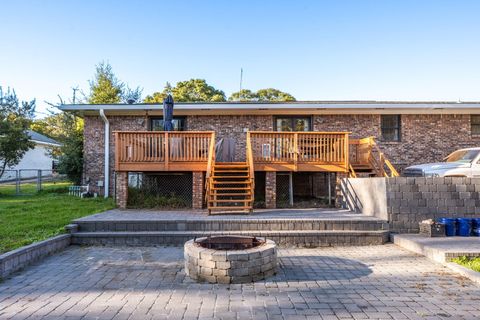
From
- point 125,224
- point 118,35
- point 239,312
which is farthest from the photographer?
point 118,35

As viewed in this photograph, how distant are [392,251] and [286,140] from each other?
468 cm

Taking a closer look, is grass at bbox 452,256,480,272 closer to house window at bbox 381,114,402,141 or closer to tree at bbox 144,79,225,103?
house window at bbox 381,114,402,141

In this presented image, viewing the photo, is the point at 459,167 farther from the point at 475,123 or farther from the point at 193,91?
the point at 193,91

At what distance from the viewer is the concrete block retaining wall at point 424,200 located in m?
7.75

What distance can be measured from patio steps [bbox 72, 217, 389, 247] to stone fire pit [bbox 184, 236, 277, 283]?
230 cm

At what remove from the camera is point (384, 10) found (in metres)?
12.2

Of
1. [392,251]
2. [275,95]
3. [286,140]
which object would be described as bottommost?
[392,251]

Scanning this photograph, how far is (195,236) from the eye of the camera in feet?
24.2

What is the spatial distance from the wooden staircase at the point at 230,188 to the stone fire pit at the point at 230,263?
3.49m

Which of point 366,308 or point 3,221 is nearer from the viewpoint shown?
point 366,308

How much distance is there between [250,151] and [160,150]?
2713mm

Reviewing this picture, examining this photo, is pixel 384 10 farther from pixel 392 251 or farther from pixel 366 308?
pixel 366 308

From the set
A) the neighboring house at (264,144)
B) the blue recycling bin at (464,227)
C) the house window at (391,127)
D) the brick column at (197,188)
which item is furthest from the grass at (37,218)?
the house window at (391,127)

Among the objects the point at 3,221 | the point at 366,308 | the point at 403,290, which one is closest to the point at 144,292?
the point at 366,308
